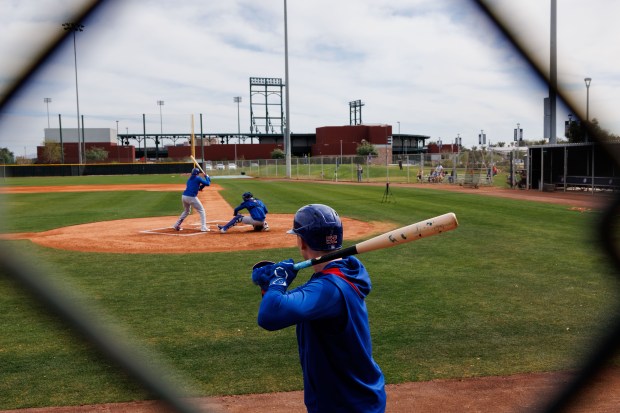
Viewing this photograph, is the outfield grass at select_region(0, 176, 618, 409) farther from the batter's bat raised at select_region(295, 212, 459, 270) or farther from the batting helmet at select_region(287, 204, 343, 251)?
the batting helmet at select_region(287, 204, 343, 251)

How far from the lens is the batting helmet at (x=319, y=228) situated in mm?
2291

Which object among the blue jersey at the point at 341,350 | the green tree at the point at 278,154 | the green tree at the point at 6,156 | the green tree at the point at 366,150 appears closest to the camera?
the green tree at the point at 6,156

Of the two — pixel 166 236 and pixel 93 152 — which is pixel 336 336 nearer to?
pixel 93 152

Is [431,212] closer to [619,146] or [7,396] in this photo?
[7,396]

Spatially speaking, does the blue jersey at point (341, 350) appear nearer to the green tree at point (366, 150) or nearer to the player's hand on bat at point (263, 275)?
the player's hand on bat at point (263, 275)

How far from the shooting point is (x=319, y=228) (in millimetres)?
2283

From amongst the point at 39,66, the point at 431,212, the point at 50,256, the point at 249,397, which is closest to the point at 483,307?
the point at 249,397

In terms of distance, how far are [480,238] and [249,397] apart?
8074 millimetres

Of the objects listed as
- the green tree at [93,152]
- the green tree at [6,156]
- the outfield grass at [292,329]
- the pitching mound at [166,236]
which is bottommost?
the outfield grass at [292,329]

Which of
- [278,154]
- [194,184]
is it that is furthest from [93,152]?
[278,154]

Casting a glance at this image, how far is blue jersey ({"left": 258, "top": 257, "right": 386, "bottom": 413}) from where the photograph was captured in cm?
224

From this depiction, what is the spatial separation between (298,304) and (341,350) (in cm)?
37

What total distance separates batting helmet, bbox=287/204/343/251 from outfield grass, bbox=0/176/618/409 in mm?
881

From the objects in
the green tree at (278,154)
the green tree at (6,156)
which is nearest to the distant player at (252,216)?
the green tree at (6,156)
